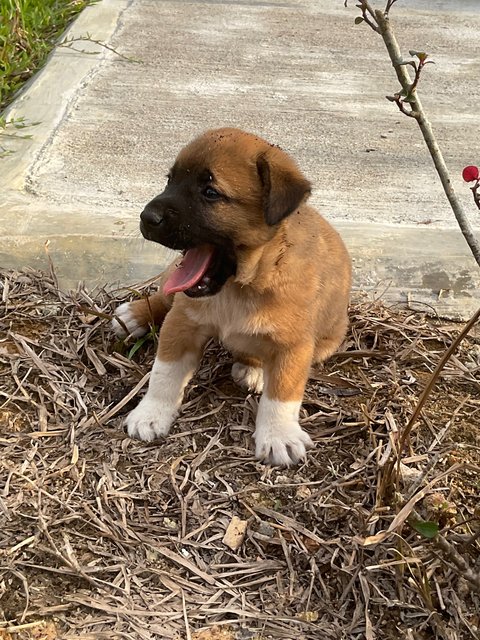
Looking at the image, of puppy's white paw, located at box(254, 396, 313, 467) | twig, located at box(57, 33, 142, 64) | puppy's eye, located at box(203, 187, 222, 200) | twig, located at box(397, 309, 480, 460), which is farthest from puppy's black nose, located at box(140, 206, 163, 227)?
twig, located at box(57, 33, 142, 64)

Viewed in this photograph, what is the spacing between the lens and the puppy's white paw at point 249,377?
3262 millimetres

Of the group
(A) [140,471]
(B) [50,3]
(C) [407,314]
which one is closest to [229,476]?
(A) [140,471]

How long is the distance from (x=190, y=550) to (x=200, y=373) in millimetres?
1033

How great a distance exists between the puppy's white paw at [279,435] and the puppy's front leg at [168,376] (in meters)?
0.36

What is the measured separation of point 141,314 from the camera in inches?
139

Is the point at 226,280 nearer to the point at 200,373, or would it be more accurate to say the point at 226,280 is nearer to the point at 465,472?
the point at 200,373

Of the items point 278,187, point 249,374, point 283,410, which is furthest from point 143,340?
point 278,187

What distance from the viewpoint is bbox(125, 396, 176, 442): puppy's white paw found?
9.73ft

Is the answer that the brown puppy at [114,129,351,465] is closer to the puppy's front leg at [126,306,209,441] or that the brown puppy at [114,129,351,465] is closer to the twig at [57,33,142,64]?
the puppy's front leg at [126,306,209,441]

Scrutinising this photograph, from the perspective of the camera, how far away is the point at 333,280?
327 centimetres

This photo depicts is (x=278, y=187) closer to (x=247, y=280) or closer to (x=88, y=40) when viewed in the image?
(x=247, y=280)

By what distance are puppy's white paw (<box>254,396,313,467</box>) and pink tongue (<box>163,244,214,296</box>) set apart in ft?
1.88

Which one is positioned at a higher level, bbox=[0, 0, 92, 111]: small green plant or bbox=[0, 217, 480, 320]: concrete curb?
bbox=[0, 217, 480, 320]: concrete curb

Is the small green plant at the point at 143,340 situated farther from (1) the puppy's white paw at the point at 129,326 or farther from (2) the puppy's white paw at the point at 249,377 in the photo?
(2) the puppy's white paw at the point at 249,377
